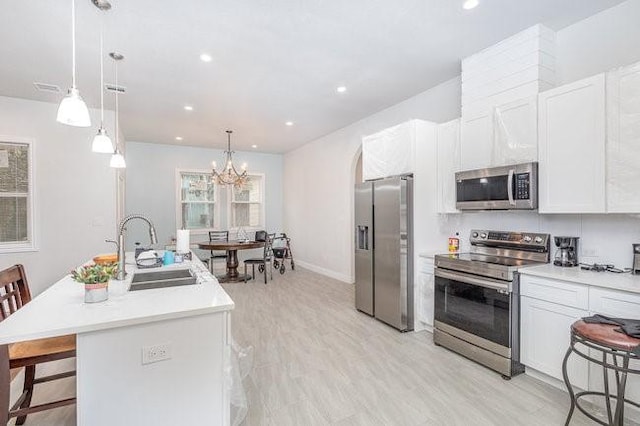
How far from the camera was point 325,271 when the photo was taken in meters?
6.58

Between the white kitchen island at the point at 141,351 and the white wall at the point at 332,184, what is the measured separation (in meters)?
3.61

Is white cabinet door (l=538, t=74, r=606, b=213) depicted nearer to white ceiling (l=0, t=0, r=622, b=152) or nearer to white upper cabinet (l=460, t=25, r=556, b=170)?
white upper cabinet (l=460, t=25, r=556, b=170)

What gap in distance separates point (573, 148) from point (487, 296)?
135 cm

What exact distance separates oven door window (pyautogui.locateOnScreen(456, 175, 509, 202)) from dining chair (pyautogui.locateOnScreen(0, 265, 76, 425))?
333 cm

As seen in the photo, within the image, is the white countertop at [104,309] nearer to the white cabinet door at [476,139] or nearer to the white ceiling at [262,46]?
the white ceiling at [262,46]

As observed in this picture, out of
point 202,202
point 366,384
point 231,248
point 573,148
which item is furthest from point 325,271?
point 573,148

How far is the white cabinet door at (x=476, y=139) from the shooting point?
2.99 m

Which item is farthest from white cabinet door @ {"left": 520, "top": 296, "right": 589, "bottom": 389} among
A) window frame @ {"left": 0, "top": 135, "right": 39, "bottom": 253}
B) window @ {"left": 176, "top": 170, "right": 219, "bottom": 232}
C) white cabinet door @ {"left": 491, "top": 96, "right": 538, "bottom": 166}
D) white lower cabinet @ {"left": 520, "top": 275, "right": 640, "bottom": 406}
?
window @ {"left": 176, "top": 170, "right": 219, "bottom": 232}

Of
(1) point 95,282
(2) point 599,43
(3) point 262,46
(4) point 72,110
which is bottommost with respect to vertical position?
(1) point 95,282

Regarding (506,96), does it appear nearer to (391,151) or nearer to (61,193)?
(391,151)

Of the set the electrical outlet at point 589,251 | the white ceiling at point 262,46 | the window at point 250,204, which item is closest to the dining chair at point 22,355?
the white ceiling at point 262,46

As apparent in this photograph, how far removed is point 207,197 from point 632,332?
7705 millimetres

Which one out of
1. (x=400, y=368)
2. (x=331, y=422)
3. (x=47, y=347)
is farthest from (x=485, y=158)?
(x=47, y=347)

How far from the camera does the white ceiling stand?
8.13 feet
